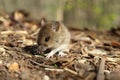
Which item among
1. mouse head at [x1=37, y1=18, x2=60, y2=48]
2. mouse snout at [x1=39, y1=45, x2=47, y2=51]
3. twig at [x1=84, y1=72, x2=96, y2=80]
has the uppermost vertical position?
mouse head at [x1=37, y1=18, x2=60, y2=48]

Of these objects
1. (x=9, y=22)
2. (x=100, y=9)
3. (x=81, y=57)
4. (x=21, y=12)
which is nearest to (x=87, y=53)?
(x=81, y=57)

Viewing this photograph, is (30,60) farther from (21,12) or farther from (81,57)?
(21,12)

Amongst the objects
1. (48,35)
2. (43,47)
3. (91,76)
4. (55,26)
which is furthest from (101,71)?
(55,26)

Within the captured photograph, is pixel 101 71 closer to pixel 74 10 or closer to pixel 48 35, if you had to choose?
pixel 48 35

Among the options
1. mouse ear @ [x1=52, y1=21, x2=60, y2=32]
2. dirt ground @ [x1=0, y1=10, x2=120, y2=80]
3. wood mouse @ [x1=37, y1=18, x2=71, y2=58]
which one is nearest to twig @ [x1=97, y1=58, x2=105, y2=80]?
dirt ground @ [x1=0, y1=10, x2=120, y2=80]

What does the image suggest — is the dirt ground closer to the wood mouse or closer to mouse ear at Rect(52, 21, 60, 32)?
the wood mouse
